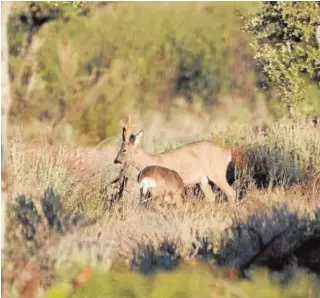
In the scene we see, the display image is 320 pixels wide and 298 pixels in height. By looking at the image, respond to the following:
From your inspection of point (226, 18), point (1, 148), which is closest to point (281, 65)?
point (1, 148)

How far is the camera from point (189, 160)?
12.0m

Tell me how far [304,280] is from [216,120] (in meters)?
18.5

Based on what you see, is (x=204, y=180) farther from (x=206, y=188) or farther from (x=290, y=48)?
(x=290, y=48)

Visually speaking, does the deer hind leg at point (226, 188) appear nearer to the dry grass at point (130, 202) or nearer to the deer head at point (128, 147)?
the dry grass at point (130, 202)

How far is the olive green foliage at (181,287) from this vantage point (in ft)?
17.2

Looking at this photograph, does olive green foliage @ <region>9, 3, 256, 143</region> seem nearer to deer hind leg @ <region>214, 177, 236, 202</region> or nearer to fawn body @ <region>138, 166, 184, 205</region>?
deer hind leg @ <region>214, 177, 236, 202</region>

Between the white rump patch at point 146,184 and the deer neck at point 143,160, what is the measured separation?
0.94 metres

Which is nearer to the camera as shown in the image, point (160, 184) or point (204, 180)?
point (160, 184)

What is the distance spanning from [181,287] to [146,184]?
221 inches

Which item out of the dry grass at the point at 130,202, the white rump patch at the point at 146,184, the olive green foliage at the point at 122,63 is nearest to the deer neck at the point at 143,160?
the dry grass at the point at 130,202

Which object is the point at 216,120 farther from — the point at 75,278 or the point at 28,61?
the point at 75,278

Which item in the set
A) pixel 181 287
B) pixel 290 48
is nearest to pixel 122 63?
pixel 290 48

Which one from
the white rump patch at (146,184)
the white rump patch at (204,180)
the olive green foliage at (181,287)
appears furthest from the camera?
the white rump patch at (204,180)

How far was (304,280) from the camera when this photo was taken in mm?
5602
